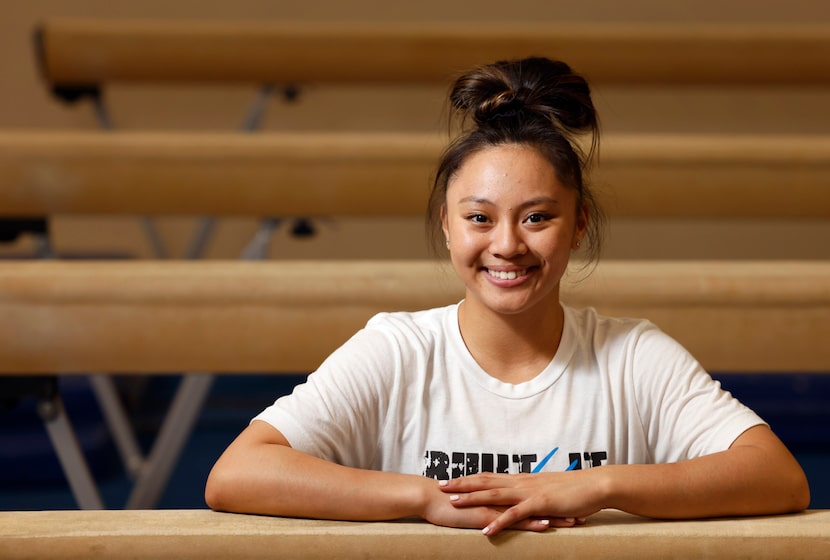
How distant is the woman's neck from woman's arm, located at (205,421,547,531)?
29 centimetres

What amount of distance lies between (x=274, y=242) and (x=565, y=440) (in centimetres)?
270

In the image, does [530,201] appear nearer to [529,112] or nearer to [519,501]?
[529,112]

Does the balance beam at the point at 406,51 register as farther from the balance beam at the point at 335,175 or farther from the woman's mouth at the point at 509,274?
the woman's mouth at the point at 509,274

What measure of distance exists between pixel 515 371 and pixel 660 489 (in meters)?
0.31

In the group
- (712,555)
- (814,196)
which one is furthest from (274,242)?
(712,555)

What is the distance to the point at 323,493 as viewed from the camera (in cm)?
100

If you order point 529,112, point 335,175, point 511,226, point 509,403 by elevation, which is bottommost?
point 509,403

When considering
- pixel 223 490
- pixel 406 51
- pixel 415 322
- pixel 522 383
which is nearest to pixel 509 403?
pixel 522 383

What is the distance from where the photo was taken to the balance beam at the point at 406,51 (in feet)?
8.68

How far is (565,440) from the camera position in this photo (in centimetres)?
124

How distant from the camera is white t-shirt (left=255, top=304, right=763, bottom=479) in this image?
1.23 metres

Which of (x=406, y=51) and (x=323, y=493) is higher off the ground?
(x=406, y=51)

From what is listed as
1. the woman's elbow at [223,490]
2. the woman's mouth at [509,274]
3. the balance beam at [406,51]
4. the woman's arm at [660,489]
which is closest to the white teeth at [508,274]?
the woman's mouth at [509,274]

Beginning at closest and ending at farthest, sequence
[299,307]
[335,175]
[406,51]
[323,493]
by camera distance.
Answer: [323,493], [299,307], [335,175], [406,51]
